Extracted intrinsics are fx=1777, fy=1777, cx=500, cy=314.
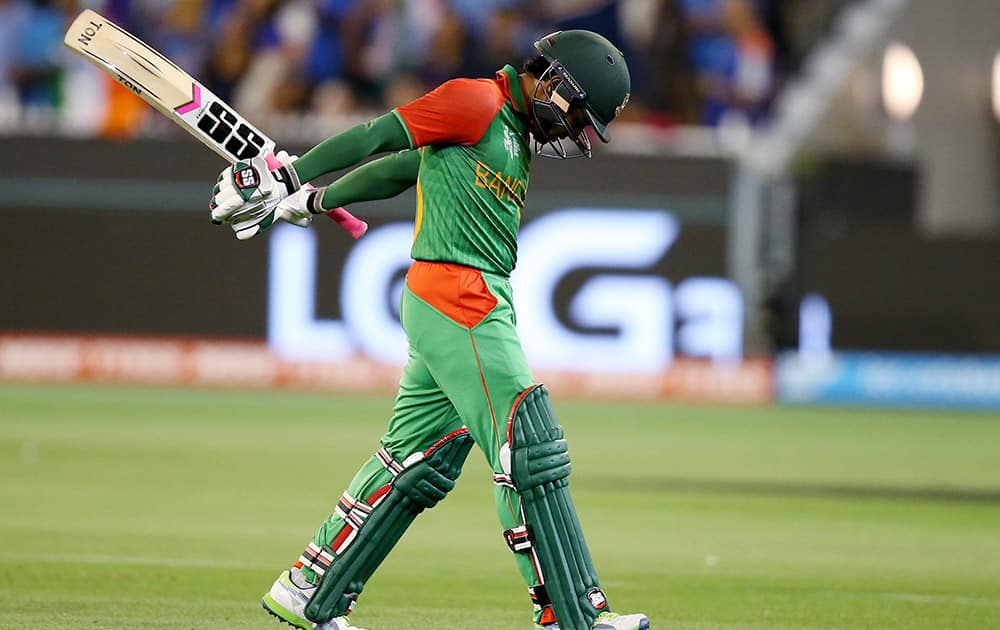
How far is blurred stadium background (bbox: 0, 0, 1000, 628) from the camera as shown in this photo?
14.0m

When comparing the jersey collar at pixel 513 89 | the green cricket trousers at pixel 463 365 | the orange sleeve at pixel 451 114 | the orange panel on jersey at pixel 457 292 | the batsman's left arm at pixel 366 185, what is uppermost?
the jersey collar at pixel 513 89

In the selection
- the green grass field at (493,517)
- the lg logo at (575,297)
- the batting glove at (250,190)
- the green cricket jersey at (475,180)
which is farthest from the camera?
the lg logo at (575,297)

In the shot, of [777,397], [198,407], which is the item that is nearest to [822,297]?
[777,397]

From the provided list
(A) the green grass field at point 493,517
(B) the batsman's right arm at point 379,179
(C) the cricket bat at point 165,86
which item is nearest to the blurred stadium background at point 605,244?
(A) the green grass field at point 493,517

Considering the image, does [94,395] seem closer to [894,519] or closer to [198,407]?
[198,407]

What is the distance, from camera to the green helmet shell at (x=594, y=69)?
16.8 ft

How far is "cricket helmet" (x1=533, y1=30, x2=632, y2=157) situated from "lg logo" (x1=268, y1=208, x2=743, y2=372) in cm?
914

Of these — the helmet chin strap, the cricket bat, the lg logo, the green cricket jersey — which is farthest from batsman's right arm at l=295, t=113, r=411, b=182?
the lg logo

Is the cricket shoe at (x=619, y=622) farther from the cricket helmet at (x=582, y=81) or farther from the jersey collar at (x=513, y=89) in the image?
the jersey collar at (x=513, y=89)

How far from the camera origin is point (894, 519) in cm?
888

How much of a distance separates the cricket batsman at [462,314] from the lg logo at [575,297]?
29.7 ft

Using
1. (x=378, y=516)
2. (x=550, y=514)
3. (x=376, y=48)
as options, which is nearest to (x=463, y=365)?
(x=550, y=514)

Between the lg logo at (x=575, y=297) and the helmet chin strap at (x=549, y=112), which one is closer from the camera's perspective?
the helmet chin strap at (x=549, y=112)

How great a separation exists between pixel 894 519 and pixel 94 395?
753 cm
